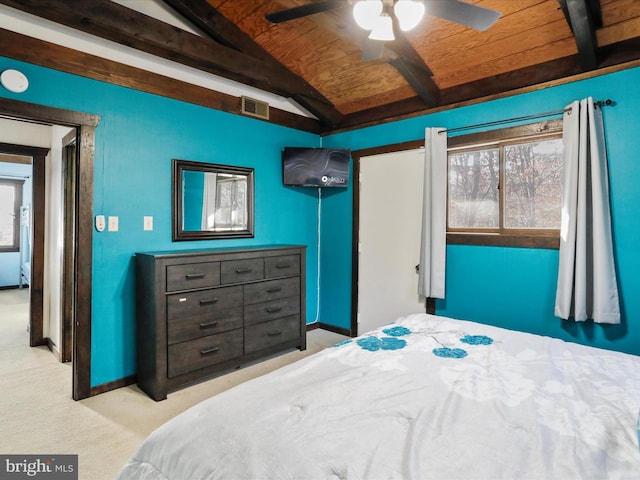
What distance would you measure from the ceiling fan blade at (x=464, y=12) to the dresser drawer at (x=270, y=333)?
2695 mm

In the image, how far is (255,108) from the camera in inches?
145

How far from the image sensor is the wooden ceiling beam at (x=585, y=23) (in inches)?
86.8

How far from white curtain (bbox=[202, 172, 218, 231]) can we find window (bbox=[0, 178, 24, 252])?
Result: 21.6 feet

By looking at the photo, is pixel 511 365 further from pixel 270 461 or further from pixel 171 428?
pixel 171 428

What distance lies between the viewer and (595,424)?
3.81 feet

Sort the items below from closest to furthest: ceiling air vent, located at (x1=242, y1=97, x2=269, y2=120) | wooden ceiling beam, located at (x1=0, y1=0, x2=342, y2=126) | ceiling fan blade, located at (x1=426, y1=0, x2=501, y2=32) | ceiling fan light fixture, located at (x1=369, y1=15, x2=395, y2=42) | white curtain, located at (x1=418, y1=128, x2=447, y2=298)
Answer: ceiling fan blade, located at (x1=426, y1=0, x2=501, y2=32)
ceiling fan light fixture, located at (x1=369, y1=15, x2=395, y2=42)
wooden ceiling beam, located at (x1=0, y1=0, x2=342, y2=126)
white curtain, located at (x1=418, y1=128, x2=447, y2=298)
ceiling air vent, located at (x1=242, y1=97, x2=269, y2=120)

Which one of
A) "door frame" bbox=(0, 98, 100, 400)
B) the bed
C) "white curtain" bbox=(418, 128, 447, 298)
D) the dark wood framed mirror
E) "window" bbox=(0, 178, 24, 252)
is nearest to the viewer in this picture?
the bed

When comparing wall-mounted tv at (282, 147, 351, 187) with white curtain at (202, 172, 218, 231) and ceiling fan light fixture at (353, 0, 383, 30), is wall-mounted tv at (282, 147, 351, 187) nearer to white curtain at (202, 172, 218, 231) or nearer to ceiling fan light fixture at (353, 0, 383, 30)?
white curtain at (202, 172, 218, 231)

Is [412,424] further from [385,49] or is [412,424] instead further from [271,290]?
[385,49]

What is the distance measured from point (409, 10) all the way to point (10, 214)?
885cm

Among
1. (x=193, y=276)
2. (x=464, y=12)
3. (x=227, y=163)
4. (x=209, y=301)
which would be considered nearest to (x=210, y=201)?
(x=227, y=163)

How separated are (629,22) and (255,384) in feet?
10.5

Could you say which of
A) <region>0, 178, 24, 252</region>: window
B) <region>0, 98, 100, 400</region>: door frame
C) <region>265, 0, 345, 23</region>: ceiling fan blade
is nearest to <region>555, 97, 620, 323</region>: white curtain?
<region>265, 0, 345, 23</region>: ceiling fan blade

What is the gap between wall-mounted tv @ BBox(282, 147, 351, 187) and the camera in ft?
13.0
